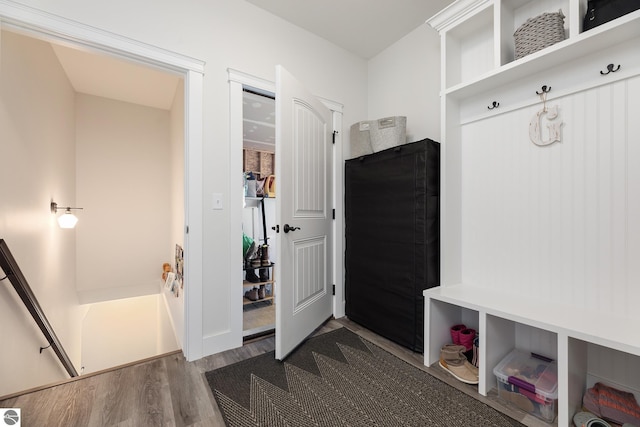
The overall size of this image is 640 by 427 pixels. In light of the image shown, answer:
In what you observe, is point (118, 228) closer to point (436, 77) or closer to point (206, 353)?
point (206, 353)

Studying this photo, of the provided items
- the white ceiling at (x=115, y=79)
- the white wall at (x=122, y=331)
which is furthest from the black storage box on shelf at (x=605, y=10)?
the white wall at (x=122, y=331)

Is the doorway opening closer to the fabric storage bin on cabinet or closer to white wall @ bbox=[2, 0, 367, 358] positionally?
white wall @ bbox=[2, 0, 367, 358]

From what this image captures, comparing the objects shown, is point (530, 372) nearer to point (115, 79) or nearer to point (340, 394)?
point (340, 394)

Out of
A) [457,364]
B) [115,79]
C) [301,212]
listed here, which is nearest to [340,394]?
[457,364]

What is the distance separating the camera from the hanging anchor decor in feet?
5.10

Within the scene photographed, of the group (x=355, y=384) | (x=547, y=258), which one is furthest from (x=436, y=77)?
(x=355, y=384)

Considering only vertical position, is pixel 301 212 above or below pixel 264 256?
above

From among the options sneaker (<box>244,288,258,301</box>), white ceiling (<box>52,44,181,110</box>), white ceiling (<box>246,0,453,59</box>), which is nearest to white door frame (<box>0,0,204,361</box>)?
white ceiling (<box>246,0,453,59</box>)


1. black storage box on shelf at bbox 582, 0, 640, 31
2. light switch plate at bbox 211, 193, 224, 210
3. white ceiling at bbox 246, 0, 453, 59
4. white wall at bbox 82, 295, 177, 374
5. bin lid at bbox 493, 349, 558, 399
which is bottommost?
white wall at bbox 82, 295, 177, 374

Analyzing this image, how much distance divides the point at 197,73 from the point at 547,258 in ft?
8.25

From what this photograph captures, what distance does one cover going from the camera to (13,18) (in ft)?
4.54

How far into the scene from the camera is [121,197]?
384cm

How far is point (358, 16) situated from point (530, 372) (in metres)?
2.71

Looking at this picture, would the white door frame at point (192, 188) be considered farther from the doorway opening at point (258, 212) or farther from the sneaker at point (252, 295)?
the sneaker at point (252, 295)
